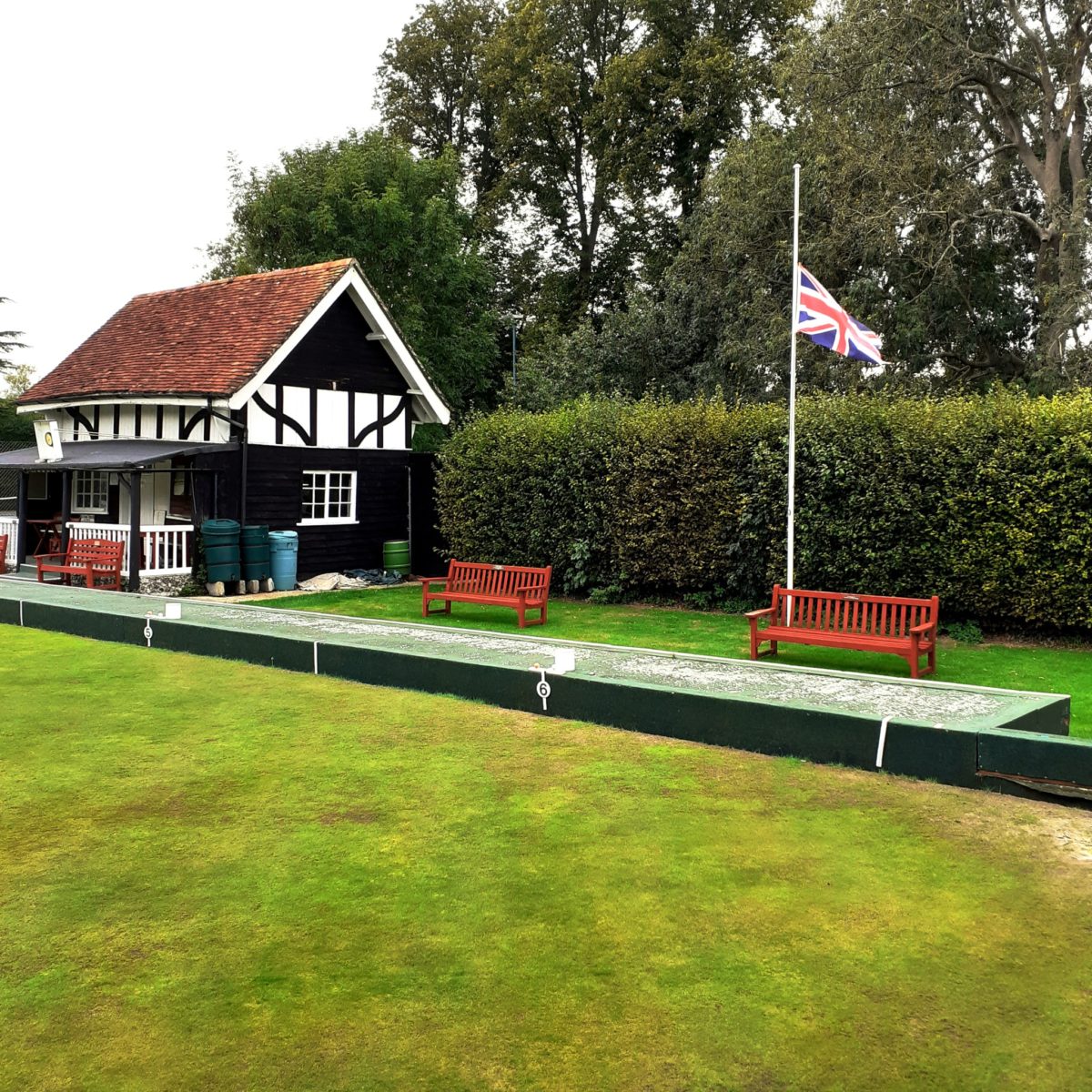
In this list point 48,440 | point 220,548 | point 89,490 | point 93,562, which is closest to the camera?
point 220,548

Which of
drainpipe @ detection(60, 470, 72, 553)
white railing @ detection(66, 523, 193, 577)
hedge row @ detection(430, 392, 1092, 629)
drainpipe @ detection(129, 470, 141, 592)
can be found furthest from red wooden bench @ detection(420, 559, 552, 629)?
drainpipe @ detection(60, 470, 72, 553)

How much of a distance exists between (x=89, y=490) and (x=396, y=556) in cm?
627

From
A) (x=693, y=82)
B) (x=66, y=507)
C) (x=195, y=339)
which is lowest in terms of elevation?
(x=66, y=507)

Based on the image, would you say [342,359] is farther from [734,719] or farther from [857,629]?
[734,719]

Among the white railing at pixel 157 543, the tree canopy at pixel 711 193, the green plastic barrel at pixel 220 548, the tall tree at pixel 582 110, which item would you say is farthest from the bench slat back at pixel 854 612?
the tall tree at pixel 582 110

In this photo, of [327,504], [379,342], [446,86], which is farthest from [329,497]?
[446,86]

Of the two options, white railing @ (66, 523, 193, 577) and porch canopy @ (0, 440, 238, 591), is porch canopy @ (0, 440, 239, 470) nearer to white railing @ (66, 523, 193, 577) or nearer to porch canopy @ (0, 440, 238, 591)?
porch canopy @ (0, 440, 238, 591)

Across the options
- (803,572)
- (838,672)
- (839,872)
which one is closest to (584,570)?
(803,572)

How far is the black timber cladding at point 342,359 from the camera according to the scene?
65.7ft

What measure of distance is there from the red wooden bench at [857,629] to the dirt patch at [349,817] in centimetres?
609

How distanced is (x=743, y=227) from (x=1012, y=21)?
670cm

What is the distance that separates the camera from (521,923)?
4.38m

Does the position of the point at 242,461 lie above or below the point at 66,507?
above

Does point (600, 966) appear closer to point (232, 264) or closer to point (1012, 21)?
point (1012, 21)
